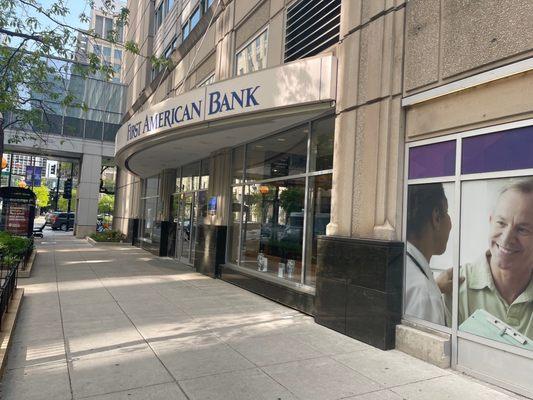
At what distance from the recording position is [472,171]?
4961 millimetres

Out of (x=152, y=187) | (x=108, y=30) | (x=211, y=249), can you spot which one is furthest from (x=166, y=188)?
(x=108, y=30)

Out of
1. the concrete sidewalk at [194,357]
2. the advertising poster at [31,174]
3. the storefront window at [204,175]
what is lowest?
the concrete sidewalk at [194,357]

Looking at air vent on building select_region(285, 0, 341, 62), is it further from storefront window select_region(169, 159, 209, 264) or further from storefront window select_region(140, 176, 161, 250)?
storefront window select_region(140, 176, 161, 250)

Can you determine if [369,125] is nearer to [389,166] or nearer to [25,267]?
[389,166]

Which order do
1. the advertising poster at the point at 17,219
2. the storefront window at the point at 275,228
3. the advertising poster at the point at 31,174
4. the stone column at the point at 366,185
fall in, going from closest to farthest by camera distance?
the stone column at the point at 366,185, the storefront window at the point at 275,228, the advertising poster at the point at 17,219, the advertising poster at the point at 31,174

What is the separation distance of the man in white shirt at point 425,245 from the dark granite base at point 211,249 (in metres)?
6.21

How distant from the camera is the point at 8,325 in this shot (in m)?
5.78

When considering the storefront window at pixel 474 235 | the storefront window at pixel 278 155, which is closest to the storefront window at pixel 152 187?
the storefront window at pixel 278 155

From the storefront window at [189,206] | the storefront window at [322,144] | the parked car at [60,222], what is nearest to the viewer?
the storefront window at [322,144]

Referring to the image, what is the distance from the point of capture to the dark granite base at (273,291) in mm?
7384

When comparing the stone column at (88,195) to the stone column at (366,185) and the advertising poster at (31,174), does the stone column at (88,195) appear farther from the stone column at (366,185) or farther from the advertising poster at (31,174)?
the stone column at (366,185)

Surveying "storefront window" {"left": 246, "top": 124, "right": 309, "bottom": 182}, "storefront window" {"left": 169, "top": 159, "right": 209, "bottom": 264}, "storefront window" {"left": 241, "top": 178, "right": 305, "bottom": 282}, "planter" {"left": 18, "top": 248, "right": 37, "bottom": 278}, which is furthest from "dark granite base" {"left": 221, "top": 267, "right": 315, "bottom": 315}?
"planter" {"left": 18, "top": 248, "right": 37, "bottom": 278}

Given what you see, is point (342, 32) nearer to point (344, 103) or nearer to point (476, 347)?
point (344, 103)

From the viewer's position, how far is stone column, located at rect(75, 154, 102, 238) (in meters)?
28.0
